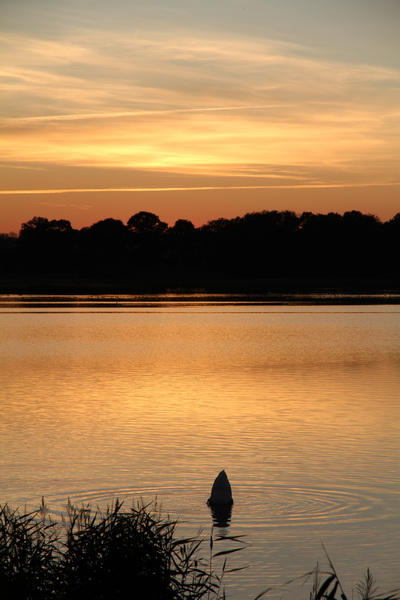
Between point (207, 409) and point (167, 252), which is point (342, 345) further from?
point (167, 252)

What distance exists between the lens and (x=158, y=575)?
8.11 metres

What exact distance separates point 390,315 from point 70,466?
158 feet

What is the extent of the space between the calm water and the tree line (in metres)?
109

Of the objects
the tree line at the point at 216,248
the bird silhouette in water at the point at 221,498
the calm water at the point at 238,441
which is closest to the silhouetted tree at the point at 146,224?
the tree line at the point at 216,248

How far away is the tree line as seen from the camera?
5679 inches

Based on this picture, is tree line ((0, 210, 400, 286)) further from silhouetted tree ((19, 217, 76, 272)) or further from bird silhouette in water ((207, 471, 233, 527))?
bird silhouette in water ((207, 471, 233, 527))

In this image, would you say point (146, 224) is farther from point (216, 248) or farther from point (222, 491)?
point (222, 491)

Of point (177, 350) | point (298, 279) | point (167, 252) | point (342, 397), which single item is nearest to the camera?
point (342, 397)

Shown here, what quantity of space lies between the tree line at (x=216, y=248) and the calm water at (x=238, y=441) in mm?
109136

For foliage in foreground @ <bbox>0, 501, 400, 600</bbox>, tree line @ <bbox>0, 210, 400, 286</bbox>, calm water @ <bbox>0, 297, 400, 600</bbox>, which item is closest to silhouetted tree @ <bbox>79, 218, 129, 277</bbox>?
tree line @ <bbox>0, 210, 400, 286</bbox>

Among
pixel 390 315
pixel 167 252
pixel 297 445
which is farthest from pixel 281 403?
pixel 167 252

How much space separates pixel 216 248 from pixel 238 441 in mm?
135690

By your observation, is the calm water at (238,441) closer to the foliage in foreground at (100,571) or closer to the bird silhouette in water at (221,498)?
the bird silhouette in water at (221,498)

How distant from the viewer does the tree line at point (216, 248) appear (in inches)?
5679
